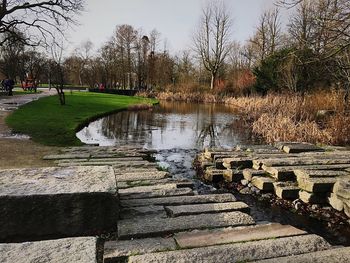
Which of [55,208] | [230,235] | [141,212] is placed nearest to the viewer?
[55,208]

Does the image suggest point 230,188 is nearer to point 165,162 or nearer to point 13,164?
point 165,162

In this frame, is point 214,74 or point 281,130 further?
point 214,74

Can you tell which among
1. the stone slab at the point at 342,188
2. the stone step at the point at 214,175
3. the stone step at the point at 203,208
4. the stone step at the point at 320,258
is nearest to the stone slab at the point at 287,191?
the stone slab at the point at 342,188

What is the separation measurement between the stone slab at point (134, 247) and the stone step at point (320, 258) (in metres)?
0.92

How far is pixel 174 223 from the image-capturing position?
3.96 m

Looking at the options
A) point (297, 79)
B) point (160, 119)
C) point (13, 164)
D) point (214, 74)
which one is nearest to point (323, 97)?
point (297, 79)

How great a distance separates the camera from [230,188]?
7875mm

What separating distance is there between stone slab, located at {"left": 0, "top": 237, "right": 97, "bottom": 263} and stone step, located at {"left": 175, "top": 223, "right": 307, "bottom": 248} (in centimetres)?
105

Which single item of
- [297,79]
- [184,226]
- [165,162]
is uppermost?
[297,79]

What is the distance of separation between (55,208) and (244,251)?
6.21 ft

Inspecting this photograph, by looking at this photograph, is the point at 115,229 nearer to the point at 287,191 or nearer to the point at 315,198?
the point at 287,191

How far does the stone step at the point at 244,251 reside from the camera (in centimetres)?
305

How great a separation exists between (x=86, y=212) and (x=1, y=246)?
0.99m

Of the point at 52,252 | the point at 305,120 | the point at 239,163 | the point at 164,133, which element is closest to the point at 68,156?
the point at 239,163
